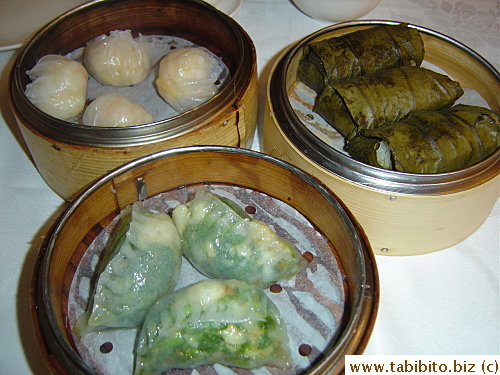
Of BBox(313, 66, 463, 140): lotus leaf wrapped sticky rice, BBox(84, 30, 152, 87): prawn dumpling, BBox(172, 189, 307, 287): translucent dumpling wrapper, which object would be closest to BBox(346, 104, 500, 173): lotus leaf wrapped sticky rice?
BBox(313, 66, 463, 140): lotus leaf wrapped sticky rice

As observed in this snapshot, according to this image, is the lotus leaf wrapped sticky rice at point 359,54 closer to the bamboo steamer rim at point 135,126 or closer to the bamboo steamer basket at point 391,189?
the bamboo steamer basket at point 391,189

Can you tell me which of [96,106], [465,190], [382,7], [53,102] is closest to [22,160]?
[53,102]

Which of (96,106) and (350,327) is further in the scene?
(96,106)

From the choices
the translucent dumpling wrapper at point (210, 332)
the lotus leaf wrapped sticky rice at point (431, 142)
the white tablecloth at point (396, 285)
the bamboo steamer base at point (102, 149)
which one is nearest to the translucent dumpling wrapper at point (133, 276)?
the translucent dumpling wrapper at point (210, 332)

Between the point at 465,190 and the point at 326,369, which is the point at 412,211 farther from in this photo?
the point at 326,369

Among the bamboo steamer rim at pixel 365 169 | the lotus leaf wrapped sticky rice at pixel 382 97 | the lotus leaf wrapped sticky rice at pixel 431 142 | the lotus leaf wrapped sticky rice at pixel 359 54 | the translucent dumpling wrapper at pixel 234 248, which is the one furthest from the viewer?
the lotus leaf wrapped sticky rice at pixel 359 54

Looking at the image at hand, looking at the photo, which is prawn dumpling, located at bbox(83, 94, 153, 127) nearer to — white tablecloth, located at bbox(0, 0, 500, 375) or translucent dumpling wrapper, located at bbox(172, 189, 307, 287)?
white tablecloth, located at bbox(0, 0, 500, 375)
